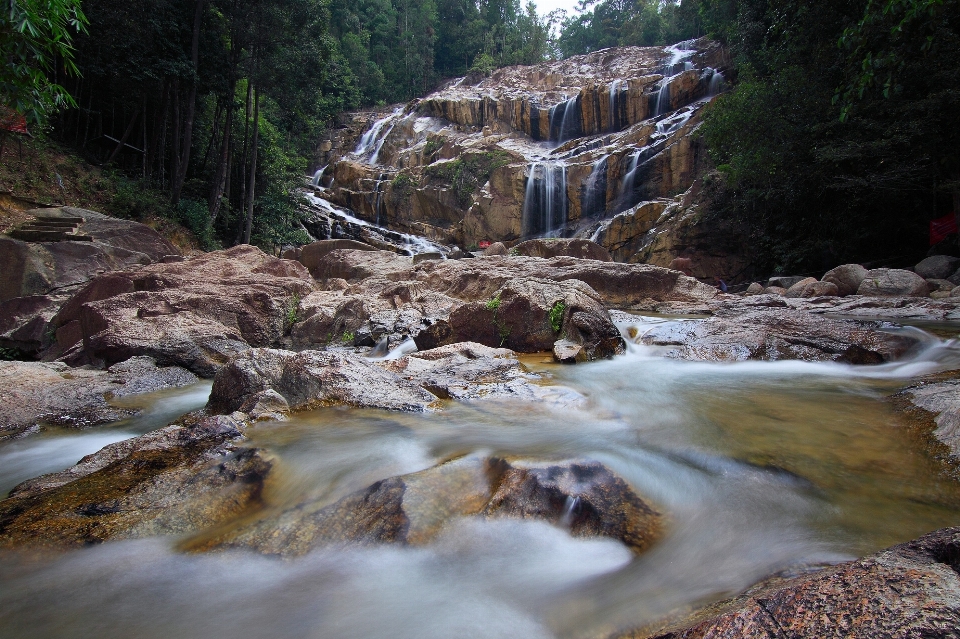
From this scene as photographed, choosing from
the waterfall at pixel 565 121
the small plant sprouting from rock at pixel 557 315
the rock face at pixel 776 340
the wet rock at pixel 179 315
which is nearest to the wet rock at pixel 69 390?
the wet rock at pixel 179 315

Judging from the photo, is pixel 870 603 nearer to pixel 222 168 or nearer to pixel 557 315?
pixel 557 315

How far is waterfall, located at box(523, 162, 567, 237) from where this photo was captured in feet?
81.7

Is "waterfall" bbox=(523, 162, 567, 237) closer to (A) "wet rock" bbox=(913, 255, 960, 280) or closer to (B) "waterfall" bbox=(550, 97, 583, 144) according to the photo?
(B) "waterfall" bbox=(550, 97, 583, 144)

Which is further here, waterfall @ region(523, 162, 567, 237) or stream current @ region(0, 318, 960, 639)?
waterfall @ region(523, 162, 567, 237)

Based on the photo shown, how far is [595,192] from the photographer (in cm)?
2416

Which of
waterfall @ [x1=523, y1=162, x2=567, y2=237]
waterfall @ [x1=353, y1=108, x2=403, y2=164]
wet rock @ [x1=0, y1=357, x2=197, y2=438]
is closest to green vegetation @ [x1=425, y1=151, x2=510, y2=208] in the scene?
waterfall @ [x1=523, y1=162, x2=567, y2=237]

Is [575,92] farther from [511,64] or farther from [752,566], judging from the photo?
[752,566]

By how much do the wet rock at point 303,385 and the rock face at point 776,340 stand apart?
3585mm

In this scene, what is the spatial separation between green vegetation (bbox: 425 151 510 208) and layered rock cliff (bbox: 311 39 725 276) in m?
0.07

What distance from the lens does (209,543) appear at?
7.14ft

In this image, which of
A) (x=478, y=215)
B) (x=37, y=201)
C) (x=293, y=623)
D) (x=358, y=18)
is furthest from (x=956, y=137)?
(x=358, y=18)

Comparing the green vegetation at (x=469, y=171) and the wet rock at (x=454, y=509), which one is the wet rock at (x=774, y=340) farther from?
the green vegetation at (x=469, y=171)

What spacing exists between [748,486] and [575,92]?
37073 millimetres

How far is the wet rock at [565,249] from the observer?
1426 centimetres
